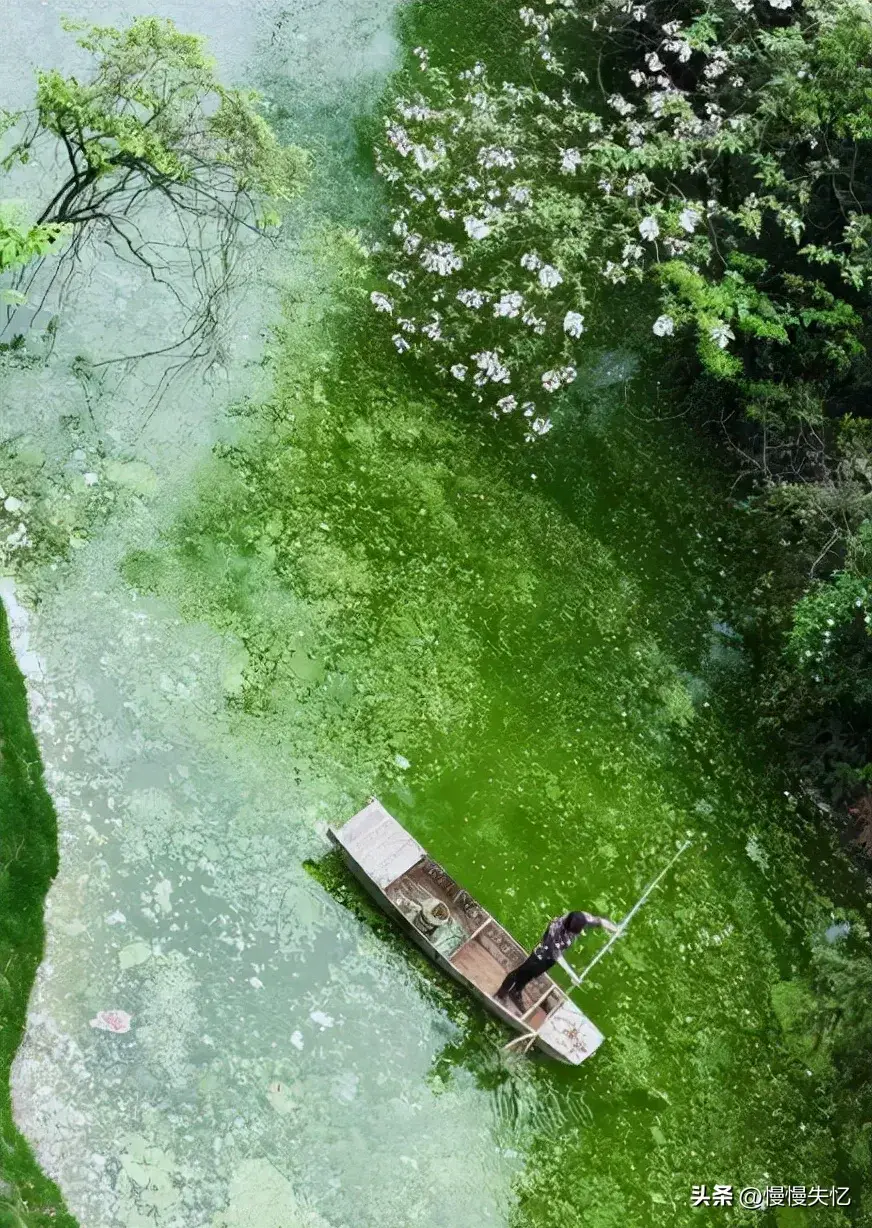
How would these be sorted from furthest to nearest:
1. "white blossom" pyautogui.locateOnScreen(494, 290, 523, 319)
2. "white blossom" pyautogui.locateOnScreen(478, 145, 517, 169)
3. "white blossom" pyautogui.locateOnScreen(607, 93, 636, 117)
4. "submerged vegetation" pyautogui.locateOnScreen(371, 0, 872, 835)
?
"white blossom" pyautogui.locateOnScreen(607, 93, 636, 117)
"white blossom" pyautogui.locateOnScreen(478, 145, 517, 169)
"white blossom" pyautogui.locateOnScreen(494, 290, 523, 319)
"submerged vegetation" pyautogui.locateOnScreen(371, 0, 872, 835)

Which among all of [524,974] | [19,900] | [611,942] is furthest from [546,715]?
[19,900]

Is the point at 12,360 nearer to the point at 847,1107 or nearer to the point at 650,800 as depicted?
the point at 650,800

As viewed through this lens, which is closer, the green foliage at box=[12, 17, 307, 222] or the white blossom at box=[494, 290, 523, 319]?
the green foliage at box=[12, 17, 307, 222]

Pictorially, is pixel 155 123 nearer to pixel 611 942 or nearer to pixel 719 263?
pixel 719 263

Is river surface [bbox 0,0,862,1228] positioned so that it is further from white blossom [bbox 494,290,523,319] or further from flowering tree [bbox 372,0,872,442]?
white blossom [bbox 494,290,523,319]

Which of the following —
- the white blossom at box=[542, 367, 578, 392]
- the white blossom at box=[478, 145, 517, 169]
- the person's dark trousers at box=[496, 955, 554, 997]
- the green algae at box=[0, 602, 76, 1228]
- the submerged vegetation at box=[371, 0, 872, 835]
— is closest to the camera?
the green algae at box=[0, 602, 76, 1228]

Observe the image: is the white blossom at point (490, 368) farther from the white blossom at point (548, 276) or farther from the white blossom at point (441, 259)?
the white blossom at point (441, 259)

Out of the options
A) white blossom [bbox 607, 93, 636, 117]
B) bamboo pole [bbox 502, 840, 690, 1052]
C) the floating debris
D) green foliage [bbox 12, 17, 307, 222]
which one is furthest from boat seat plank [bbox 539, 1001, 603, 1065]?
white blossom [bbox 607, 93, 636, 117]
